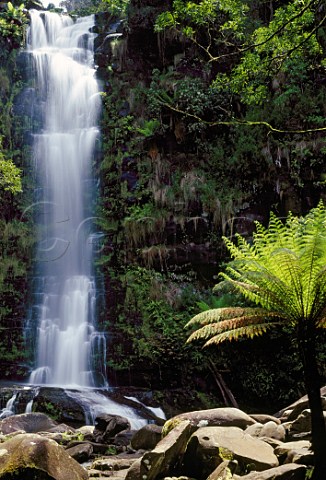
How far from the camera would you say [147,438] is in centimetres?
628

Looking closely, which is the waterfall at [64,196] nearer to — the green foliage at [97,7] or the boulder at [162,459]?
the green foliage at [97,7]

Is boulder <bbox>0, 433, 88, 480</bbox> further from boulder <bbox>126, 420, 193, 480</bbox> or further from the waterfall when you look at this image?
the waterfall

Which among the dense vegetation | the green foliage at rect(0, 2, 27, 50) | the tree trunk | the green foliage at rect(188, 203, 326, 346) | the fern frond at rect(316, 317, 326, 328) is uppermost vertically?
the green foliage at rect(0, 2, 27, 50)

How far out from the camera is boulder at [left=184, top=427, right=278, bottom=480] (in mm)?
4036

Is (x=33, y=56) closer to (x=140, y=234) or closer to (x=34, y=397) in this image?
(x=140, y=234)

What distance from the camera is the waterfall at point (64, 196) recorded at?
1326 cm

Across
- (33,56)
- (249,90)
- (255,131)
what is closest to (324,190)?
(255,131)

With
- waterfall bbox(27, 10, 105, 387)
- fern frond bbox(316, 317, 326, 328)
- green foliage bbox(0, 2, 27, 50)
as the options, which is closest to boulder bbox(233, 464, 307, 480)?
fern frond bbox(316, 317, 326, 328)

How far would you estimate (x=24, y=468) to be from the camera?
3.95 metres

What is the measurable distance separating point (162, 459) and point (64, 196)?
1406cm

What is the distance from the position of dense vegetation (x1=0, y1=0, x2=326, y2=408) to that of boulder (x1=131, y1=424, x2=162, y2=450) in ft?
18.5

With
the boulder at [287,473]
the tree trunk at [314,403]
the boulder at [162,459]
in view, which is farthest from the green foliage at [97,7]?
the boulder at [287,473]

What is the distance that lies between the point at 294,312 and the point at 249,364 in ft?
28.7

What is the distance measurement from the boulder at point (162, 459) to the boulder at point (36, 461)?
1.98 ft
